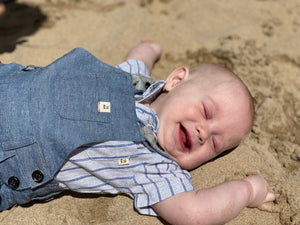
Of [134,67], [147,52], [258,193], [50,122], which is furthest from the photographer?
[147,52]

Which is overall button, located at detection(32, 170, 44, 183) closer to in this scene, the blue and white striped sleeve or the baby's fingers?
the blue and white striped sleeve

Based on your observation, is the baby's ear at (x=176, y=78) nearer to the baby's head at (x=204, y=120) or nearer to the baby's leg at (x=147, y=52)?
the baby's head at (x=204, y=120)

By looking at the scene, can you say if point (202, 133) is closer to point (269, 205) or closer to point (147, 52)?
point (269, 205)

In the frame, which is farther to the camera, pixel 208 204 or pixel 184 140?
pixel 184 140

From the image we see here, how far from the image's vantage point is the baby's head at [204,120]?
62.7 inches

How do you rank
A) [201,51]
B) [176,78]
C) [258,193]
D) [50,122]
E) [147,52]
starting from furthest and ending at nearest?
1. [201,51]
2. [147,52]
3. [176,78]
4. [258,193]
5. [50,122]

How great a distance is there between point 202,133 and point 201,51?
98 centimetres

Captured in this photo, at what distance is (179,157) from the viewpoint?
5.32ft

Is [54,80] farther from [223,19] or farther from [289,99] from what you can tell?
[223,19]

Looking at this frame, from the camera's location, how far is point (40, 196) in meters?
1.53

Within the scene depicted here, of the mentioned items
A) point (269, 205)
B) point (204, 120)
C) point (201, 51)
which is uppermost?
point (204, 120)

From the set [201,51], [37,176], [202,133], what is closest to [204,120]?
[202,133]

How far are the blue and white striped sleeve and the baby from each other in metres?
0.31

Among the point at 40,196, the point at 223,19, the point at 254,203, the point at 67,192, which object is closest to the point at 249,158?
the point at 254,203
